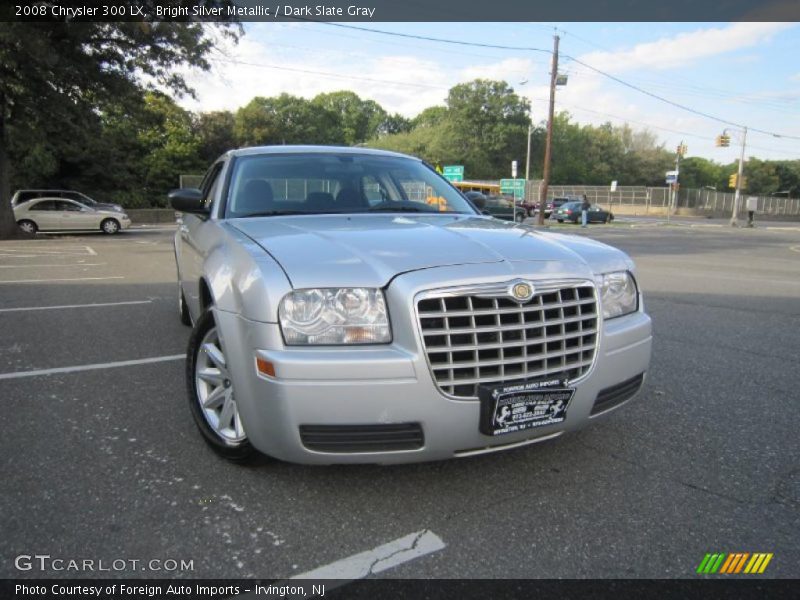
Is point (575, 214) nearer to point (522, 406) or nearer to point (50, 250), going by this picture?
point (50, 250)

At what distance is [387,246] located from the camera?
2.64m

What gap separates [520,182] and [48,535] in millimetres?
36697

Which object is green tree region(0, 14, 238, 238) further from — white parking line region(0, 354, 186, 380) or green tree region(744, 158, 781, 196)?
Result: green tree region(744, 158, 781, 196)

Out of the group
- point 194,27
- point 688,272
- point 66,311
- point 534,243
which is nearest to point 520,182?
point 194,27

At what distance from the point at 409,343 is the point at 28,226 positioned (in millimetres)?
23247

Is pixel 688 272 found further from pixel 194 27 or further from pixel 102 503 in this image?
pixel 194 27

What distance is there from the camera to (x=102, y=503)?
2.50 meters

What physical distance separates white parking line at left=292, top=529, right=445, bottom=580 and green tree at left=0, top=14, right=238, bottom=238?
1813cm

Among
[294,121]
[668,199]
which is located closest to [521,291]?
[668,199]

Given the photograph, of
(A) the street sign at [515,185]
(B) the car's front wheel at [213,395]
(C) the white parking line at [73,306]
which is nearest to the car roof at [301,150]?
(B) the car's front wheel at [213,395]

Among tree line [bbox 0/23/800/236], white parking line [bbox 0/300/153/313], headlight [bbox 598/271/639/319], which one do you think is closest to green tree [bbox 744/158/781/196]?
tree line [bbox 0/23/800/236]

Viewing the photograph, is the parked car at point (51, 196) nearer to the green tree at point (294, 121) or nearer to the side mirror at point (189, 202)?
the side mirror at point (189, 202)

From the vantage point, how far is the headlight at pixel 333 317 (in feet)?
7.58

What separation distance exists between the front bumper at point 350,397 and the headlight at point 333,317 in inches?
1.7
